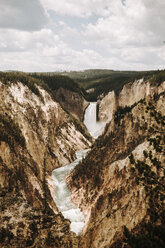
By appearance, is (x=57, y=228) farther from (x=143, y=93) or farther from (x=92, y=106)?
(x=92, y=106)

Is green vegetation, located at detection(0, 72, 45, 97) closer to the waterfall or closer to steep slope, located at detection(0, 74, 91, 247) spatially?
steep slope, located at detection(0, 74, 91, 247)

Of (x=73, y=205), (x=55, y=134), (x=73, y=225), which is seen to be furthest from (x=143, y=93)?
(x=73, y=225)

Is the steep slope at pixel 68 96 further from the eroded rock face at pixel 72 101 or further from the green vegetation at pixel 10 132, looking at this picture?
the green vegetation at pixel 10 132

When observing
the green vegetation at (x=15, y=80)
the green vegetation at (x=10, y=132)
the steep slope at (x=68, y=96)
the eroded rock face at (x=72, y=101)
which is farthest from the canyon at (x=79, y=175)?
the steep slope at (x=68, y=96)

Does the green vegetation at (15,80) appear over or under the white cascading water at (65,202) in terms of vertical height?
over

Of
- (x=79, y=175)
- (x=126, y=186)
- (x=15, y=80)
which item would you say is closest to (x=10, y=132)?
(x=79, y=175)

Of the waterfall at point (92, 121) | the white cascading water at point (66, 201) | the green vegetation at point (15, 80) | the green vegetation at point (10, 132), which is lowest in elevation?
the white cascading water at point (66, 201)

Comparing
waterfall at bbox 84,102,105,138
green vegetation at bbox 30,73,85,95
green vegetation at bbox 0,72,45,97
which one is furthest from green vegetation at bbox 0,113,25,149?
green vegetation at bbox 30,73,85,95
